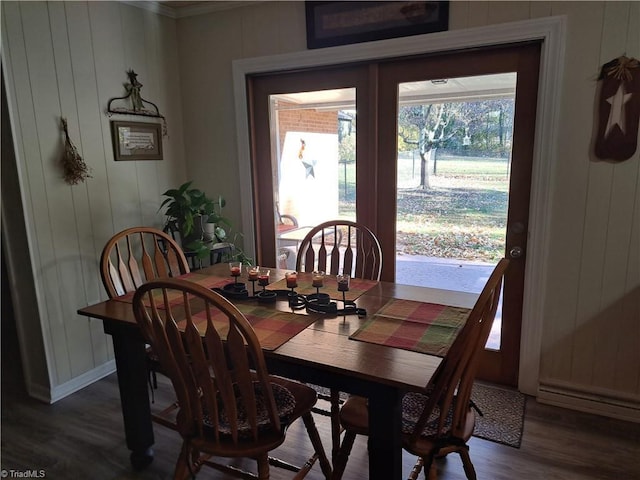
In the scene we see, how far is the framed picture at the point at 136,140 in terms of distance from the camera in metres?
2.88

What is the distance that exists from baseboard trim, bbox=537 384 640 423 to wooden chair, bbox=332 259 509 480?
1.11 metres

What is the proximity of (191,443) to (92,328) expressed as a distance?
5.51 ft

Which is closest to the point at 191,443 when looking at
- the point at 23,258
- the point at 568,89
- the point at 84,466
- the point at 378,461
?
the point at 378,461

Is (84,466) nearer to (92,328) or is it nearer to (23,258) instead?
(92,328)

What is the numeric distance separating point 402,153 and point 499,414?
159cm

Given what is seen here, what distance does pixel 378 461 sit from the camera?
4.59ft

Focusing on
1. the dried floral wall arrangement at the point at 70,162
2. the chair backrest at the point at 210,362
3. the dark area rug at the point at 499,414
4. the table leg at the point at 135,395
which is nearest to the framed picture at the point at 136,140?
the dried floral wall arrangement at the point at 70,162

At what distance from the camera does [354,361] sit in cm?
135

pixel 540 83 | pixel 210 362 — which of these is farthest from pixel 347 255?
pixel 540 83

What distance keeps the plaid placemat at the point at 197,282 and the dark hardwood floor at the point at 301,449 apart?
0.79m

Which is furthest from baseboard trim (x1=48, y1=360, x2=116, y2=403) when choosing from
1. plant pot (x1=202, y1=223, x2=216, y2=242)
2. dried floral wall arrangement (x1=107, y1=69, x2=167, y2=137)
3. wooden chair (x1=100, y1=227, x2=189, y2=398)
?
dried floral wall arrangement (x1=107, y1=69, x2=167, y2=137)

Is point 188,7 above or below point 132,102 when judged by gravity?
above

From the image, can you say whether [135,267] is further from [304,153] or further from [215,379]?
[304,153]

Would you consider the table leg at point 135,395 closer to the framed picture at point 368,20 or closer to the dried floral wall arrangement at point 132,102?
the dried floral wall arrangement at point 132,102
